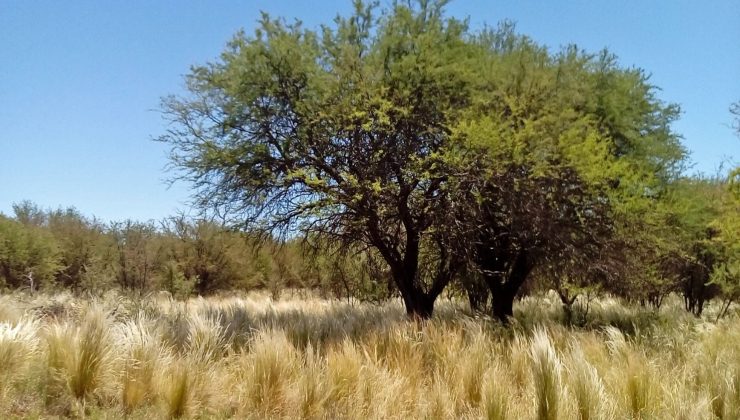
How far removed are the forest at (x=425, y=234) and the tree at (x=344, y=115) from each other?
A: 57 millimetres

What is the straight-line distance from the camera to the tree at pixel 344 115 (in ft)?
36.8

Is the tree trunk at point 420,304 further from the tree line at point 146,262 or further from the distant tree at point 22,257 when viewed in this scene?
the distant tree at point 22,257

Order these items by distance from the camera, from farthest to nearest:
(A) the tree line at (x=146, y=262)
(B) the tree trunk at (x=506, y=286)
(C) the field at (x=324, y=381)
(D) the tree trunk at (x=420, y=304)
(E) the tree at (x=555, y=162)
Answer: (A) the tree line at (x=146, y=262) < (B) the tree trunk at (x=506, y=286) < (D) the tree trunk at (x=420, y=304) < (E) the tree at (x=555, y=162) < (C) the field at (x=324, y=381)

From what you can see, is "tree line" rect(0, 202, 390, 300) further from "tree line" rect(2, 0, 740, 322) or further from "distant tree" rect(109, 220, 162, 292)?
"tree line" rect(2, 0, 740, 322)

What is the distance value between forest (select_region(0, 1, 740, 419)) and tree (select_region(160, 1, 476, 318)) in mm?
57

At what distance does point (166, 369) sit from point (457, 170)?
719 centimetres

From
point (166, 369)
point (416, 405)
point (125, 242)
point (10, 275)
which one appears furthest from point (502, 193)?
point (10, 275)

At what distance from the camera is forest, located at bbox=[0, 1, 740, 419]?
5.76 metres

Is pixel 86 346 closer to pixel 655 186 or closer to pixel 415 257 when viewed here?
pixel 415 257

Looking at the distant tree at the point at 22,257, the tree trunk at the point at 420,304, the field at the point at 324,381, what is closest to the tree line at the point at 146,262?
the distant tree at the point at 22,257

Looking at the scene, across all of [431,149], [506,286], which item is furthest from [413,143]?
[506,286]

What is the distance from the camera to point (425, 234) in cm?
1305

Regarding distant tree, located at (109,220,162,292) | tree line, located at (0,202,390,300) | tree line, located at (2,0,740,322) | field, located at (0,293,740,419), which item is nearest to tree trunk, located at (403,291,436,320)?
tree line, located at (2,0,740,322)

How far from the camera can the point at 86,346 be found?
5.85 m
